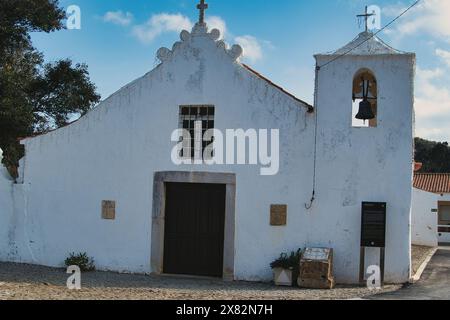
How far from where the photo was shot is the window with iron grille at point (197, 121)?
40.8 ft

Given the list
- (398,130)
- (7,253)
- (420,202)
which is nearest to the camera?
(398,130)

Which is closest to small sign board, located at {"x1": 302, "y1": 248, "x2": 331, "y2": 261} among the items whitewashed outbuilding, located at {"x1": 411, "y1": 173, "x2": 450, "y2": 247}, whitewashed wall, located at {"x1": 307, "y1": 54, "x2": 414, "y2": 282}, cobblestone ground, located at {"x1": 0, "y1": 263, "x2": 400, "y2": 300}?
whitewashed wall, located at {"x1": 307, "y1": 54, "x2": 414, "y2": 282}

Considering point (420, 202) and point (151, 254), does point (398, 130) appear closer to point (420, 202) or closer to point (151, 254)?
point (151, 254)

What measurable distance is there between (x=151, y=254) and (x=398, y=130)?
5.96m

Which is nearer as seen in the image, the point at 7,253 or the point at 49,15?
the point at 7,253

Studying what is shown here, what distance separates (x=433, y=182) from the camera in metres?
32.2

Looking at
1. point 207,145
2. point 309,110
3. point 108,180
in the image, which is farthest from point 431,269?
point 108,180

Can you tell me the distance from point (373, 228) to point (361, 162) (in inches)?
54.2

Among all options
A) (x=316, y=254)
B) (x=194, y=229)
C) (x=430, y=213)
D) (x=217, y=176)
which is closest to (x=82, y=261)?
(x=194, y=229)

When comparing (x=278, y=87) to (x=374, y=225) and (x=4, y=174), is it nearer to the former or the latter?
(x=374, y=225)

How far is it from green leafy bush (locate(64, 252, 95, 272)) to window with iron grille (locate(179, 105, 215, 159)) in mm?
3301

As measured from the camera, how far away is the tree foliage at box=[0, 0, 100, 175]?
70.9ft

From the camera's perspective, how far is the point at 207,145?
1240 cm

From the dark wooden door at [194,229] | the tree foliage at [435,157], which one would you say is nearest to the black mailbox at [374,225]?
the dark wooden door at [194,229]
